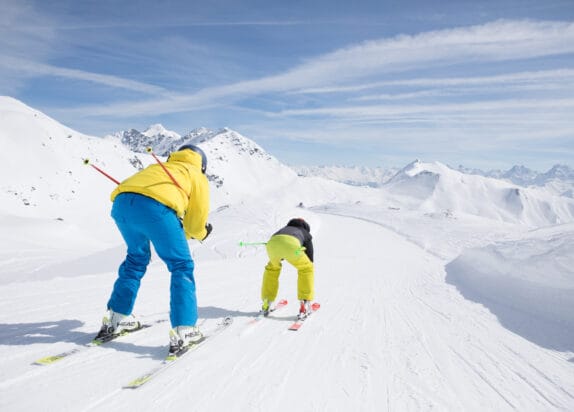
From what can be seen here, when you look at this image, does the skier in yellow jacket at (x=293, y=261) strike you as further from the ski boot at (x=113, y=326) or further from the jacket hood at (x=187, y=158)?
the ski boot at (x=113, y=326)

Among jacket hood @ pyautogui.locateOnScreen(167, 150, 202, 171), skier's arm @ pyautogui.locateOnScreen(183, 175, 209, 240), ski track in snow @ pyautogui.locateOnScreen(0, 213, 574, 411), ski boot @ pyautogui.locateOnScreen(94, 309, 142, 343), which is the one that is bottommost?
ski track in snow @ pyautogui.locateOnScreen(0, 213, 574, 411)

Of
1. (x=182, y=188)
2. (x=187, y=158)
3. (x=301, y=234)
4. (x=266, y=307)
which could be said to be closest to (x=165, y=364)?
(x=182, y=188)

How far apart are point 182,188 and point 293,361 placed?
209 centimetres

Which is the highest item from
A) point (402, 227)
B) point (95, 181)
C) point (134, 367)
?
point (95, 181)

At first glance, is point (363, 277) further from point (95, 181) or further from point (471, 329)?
point (95, 181)

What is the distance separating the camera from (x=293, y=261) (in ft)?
17.6

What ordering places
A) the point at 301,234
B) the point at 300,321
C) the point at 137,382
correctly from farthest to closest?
the point at 301,234 < the point at 300,321 < the point at 137,382

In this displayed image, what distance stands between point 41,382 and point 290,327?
109 inches

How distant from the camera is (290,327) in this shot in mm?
4773

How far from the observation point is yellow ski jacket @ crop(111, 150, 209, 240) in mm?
3570

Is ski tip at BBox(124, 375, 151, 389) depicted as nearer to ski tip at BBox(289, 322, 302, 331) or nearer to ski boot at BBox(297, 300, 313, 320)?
ski tip at BBox(289, 322, 302, 331)

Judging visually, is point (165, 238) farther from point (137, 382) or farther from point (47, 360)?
point (47, 360)

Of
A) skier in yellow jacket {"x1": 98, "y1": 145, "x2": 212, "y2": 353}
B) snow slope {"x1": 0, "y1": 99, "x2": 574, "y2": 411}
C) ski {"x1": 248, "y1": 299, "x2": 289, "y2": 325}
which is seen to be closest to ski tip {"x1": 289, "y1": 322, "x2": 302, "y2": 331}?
snow slope {"x1": 0, "y1": 99, "x2": 574, "y2": 411}

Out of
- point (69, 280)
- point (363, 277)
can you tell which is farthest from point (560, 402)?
point (69, 280)
